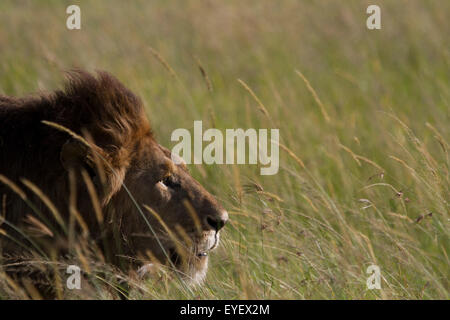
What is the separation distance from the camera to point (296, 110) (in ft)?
26.3

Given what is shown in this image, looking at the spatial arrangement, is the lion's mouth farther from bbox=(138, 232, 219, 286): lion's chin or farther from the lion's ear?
the lion's ear

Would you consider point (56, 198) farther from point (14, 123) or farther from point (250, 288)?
point (250, 288)

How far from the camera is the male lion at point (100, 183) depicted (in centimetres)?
364

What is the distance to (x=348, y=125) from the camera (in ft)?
24.0

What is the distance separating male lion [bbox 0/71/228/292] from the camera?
3637 millimetres

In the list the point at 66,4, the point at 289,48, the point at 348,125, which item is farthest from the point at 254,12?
the point at 348,125

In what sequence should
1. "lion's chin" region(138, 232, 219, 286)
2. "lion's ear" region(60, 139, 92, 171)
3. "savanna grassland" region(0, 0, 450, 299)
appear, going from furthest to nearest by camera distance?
"savanna grassland" region(0, 0, 450, 299), "lion's chin" region(138, 232, 219, 286), "lion's ear" region(60, 139, 92, 171)

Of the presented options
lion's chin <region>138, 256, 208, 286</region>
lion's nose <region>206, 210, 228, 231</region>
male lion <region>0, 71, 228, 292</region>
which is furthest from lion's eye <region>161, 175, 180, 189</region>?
lion's chin <region>138, 256, 208, 286</region>

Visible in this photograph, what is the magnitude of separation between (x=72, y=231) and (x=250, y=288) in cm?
83

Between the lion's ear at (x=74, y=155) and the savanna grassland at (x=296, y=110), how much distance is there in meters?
0.47

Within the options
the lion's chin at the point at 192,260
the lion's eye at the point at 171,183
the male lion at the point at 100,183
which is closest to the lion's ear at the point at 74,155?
the male lion at the point at 100,183

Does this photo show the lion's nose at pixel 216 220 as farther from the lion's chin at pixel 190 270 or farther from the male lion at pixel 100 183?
the lion's chin at pixel 190 270

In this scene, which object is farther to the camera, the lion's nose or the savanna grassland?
the savanna grassland

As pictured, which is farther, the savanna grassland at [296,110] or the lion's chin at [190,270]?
the savanna grassland at [296,110]
